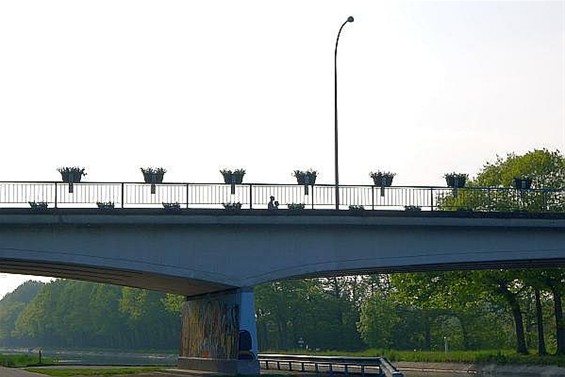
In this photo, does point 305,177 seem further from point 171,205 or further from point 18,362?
point 18,362

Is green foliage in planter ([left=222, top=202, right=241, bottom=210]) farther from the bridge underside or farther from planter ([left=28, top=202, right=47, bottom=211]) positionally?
planter ([left=28, top=202, right=47, bottom=211])

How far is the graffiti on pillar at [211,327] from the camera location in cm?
4425

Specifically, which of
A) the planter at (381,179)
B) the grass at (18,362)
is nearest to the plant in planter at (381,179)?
the planter at (381,179)

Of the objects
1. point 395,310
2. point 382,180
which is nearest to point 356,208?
point 382,180

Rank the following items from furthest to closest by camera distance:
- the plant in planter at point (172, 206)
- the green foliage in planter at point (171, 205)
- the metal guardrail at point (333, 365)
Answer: the metal guardrail at point (333, 365)
the green foliage in planter at point (171, 205)
the plant in planter at point (172, 206)

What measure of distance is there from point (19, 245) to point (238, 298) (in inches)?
345

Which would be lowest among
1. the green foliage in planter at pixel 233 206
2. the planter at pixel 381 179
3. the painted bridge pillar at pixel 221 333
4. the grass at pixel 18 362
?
the grass at pixel 18 362

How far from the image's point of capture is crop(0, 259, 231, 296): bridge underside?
44031 millimetres

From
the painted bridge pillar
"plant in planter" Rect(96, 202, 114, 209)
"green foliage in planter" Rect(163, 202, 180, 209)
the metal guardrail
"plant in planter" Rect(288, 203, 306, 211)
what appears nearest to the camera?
"plant in planter" Rect(96, 202, 114, 209)

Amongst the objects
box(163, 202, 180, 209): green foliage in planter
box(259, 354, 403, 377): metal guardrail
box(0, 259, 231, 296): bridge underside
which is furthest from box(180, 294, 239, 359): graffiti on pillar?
box(259, 354, 403, 377): metal guardrail

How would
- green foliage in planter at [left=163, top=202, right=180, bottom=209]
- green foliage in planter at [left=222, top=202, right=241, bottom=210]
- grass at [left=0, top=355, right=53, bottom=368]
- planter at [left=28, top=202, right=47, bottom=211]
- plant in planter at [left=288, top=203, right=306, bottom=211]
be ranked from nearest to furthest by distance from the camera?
planter at [left=28, top=202, right=47, bottom=211]
green foliage in planter at [left=163, top=202, right=180, bottom=209]
green foliage in planter at [left=222, top=202, right=241, bottom=210]
plant in planter at [left=288, top=203, right=306, bottom=211]
grass at [left=0, top=355, right=53, bottom=368]

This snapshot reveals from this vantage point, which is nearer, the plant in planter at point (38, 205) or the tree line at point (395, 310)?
the plant in planter at point (38, 205)

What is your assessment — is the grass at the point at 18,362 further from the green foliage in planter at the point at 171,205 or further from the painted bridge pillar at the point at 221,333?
the green foliage in planter at the point at 171,205

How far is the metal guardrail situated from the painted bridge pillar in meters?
4.88
